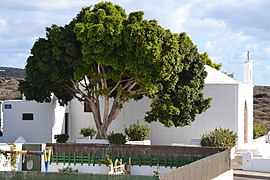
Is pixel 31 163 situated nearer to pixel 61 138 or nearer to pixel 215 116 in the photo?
pixel 61 138

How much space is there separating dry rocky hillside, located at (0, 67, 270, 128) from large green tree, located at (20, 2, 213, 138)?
30556mm

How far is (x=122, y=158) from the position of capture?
2886cm

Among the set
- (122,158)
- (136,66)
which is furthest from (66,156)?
(136,66)

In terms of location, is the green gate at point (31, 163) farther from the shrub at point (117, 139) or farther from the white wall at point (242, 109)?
the white wall at point (242, 109)

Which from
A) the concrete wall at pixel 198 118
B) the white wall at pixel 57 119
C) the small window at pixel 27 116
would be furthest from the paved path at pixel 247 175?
the small window at pixel 27 116

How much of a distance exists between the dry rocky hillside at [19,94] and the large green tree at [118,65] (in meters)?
30.6

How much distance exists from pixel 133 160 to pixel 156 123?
30.5 ft

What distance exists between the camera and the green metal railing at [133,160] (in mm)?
27859

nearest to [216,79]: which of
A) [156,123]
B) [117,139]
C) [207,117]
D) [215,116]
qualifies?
[215,116]

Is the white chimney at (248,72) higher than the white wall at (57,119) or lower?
higher

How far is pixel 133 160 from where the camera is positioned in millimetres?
28500

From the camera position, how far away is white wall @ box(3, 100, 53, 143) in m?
36.9

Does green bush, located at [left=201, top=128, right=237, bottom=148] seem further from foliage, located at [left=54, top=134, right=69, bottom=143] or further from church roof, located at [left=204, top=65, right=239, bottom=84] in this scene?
foliage, located at [left=54, top=134, right=69, bottom=143]

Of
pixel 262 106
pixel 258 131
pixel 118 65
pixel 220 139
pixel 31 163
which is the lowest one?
pixel 31 163
